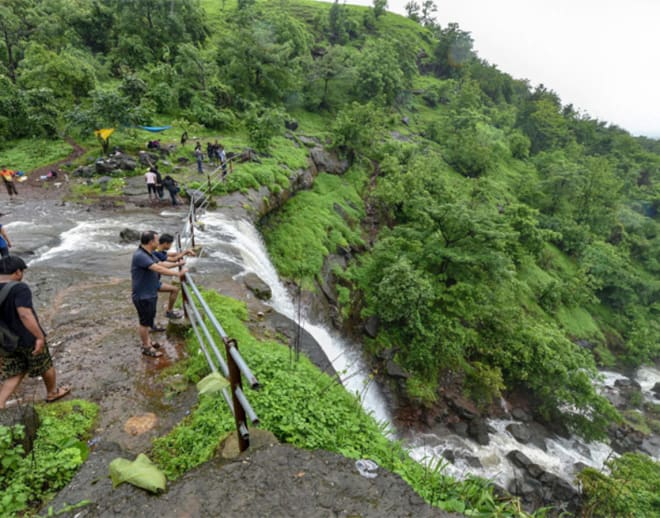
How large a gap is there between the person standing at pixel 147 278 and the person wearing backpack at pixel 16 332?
1.35 meters

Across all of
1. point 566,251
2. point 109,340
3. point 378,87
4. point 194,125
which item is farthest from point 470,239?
point 378,87

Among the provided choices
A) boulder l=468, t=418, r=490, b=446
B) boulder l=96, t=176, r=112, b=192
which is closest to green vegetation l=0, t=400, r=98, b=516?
boulder l=96, t=176, r=112, b=192

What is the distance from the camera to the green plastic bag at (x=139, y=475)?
3.16 m

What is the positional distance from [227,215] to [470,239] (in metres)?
11.5

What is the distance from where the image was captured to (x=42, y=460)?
3697 mm

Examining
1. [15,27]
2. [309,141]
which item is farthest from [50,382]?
[15,27]

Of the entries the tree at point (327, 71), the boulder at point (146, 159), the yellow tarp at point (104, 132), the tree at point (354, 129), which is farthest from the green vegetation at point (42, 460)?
the tree at point (327, 71)

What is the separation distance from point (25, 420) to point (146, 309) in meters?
2.08

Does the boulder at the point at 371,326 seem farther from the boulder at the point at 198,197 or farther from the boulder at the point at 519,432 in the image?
the boulder at the point at 198,197

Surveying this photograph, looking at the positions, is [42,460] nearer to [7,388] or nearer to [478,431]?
[7,388]

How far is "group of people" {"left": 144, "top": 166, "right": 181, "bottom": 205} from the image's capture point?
14969mm

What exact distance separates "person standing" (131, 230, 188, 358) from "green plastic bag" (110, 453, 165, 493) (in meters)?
2.63

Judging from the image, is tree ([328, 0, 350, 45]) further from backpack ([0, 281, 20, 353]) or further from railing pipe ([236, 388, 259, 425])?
railing pipe ([236, 388, 259, 425])

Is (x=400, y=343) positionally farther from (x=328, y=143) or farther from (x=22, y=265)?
(x=328, y=143)
